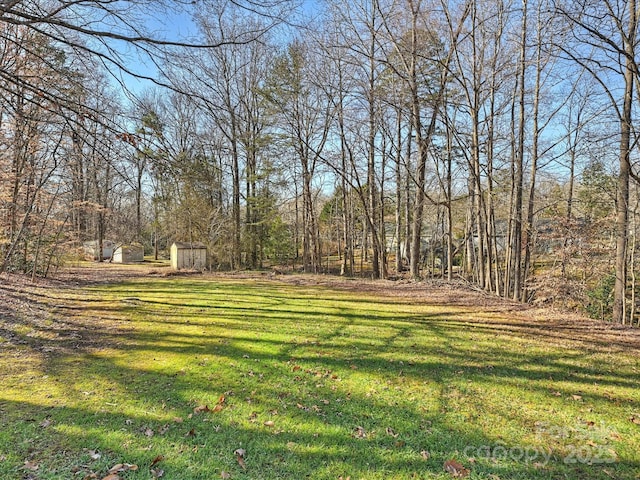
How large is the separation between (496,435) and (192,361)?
9.89ft

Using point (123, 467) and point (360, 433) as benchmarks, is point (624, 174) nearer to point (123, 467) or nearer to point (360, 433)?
point (360, 433)

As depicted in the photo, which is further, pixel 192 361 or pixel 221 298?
pixel 221 298

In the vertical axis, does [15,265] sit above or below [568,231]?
below

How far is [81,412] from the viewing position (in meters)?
2.73

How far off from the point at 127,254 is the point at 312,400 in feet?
69.4

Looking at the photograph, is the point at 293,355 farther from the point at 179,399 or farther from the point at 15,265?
the point at 15,265

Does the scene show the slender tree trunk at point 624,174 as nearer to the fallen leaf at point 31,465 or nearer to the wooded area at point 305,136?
the wooded area at point 305,136

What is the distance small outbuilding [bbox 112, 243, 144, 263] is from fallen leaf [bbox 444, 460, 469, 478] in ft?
72.9

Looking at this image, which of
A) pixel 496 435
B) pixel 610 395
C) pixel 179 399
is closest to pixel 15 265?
pixel 179 399

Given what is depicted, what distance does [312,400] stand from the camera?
3.06 m

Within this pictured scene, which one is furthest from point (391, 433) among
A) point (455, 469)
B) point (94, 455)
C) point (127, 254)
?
point (127, 254)

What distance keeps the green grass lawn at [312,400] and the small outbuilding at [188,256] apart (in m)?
9.96

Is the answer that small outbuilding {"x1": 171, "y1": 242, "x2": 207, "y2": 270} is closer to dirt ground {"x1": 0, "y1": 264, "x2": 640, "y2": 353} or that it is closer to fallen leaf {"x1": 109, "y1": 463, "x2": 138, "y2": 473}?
dirt ground {"x1": 0, "y1": 264, "x2": 640, "y2": 353}

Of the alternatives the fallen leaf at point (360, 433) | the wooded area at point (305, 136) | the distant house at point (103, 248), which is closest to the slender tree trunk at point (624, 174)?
the wooded area at point (305, 136)
